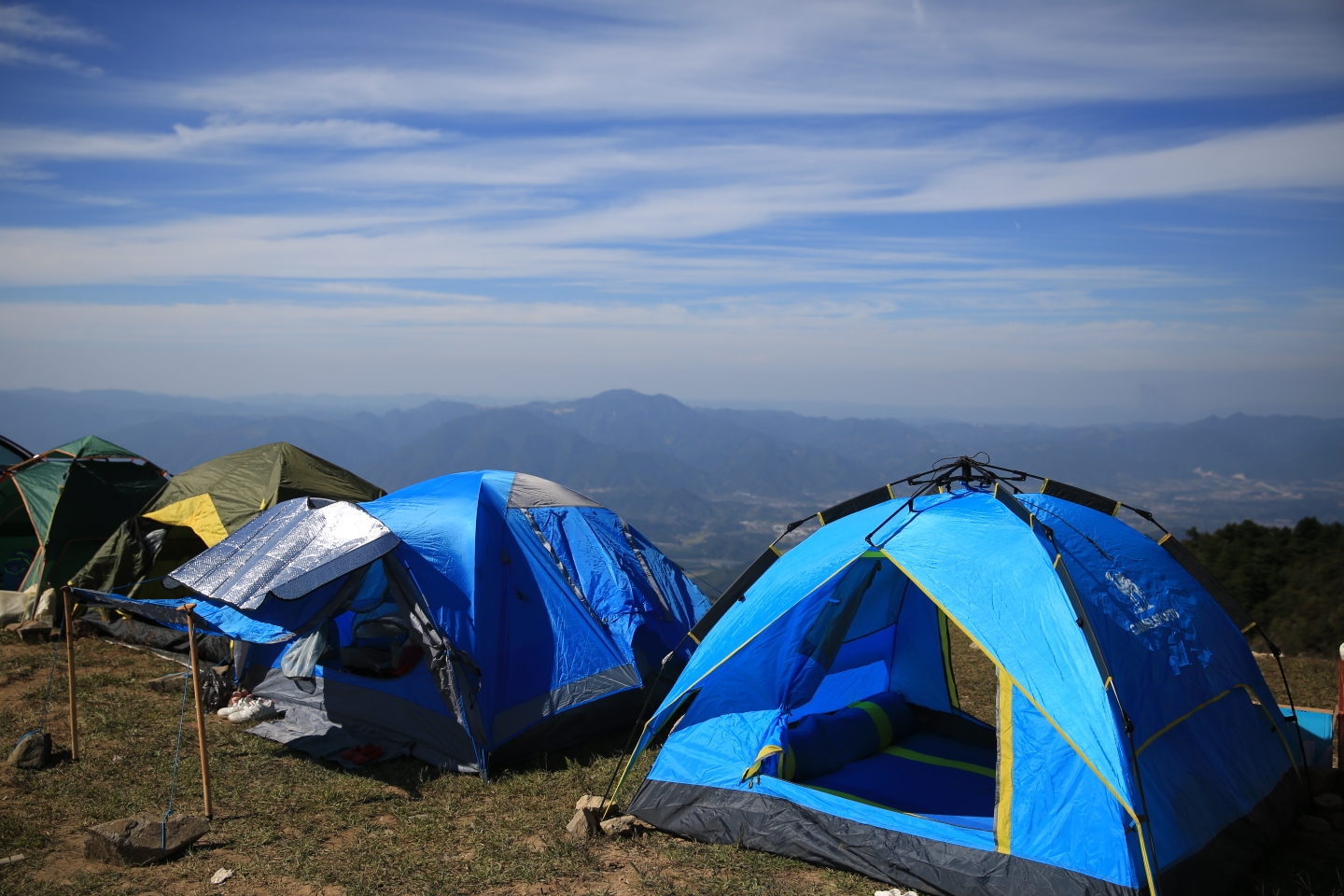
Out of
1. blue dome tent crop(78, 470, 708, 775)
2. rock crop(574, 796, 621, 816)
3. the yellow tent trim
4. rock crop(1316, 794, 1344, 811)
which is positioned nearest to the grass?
rock crop(574, 796, 621, 816)

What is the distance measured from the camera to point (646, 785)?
6.39 m

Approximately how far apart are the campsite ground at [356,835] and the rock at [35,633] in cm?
318

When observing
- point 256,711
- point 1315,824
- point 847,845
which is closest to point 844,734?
point 847,845

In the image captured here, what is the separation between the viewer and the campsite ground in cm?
532

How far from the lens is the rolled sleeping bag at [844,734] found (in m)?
6.44

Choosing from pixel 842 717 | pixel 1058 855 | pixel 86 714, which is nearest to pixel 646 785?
pixel 842 717

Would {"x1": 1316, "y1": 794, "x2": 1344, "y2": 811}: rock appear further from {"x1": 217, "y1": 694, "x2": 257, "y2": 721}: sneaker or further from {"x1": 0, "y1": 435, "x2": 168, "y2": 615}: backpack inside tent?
{"x1": 0, "y1": 435, "x2": 168, "y2": 615}: backpack inside tent

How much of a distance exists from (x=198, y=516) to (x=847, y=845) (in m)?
10.5

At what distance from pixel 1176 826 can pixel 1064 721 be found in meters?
0.89

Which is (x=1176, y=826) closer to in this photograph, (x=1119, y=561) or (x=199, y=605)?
(x=1119, y=561)

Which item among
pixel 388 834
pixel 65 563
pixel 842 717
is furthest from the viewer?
pixel 65 563

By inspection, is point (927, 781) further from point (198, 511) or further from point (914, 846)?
point (198, 511)

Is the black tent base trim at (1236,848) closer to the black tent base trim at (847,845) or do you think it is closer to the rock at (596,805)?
the black tent base trim at (847,845)

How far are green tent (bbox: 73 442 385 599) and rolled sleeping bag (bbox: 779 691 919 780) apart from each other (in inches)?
316
